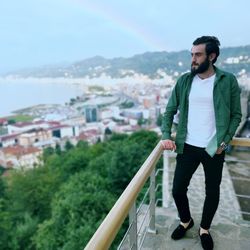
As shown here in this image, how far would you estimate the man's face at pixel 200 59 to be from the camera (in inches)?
60.7

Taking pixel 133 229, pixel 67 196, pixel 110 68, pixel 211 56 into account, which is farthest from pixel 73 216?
pixel 110 68

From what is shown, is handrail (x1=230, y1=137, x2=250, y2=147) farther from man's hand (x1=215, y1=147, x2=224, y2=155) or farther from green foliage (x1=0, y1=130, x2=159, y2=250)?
green foliage (x1=0, y1=130, x2=159, y2=250)

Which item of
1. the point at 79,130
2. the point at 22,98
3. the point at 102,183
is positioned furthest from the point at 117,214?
the point at 22,98

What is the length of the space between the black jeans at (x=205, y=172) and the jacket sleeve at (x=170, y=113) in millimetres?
143

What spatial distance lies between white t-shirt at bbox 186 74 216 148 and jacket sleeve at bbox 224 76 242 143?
3.3 inches

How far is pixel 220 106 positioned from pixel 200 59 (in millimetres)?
274

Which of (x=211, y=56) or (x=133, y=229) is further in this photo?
(x=211, y=56)

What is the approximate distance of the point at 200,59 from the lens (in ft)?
5.11

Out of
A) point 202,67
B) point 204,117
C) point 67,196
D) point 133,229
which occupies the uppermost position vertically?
point 202,67

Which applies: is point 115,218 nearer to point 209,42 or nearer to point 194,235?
point 209,42

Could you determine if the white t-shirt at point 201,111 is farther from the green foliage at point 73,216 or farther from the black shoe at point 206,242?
the green foliage at point 73,216

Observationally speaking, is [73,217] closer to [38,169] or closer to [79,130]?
[38,169]

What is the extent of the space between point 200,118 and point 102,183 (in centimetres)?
980

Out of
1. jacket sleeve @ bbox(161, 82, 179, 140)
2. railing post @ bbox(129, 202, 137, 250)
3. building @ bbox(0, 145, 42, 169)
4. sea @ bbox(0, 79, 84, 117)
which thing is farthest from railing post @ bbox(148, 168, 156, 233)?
sea @ bbox(0, 79, 84, 117)
